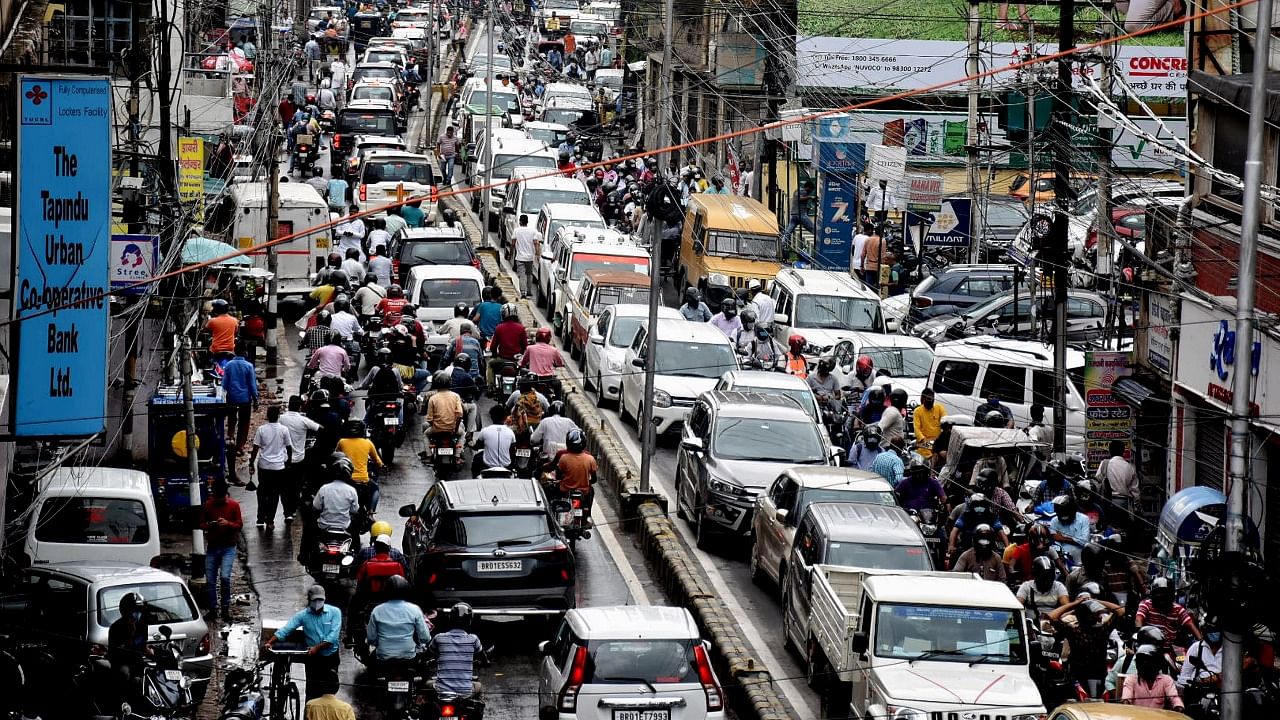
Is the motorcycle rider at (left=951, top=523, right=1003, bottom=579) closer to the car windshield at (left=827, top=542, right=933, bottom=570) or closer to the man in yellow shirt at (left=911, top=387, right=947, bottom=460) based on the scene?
the car windshield at (left=827, top=542, right=933, bottom=570)

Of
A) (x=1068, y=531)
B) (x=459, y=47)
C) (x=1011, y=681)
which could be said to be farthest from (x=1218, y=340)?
(x=459, y=47)

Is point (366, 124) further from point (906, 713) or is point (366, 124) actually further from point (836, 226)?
point (906, 713)

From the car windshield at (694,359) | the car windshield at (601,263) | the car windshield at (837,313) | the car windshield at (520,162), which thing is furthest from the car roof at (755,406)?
the car windshield at (520,162)

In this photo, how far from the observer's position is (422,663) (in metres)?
16.2

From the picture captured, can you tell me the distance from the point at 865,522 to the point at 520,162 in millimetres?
28528

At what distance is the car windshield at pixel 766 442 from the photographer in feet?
71.8

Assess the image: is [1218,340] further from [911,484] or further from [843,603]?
[843,603]

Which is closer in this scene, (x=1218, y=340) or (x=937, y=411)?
(x=1218, y=340)

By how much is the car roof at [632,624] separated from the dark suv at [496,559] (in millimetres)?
2757

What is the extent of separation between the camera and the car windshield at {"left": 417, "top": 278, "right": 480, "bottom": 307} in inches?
1219

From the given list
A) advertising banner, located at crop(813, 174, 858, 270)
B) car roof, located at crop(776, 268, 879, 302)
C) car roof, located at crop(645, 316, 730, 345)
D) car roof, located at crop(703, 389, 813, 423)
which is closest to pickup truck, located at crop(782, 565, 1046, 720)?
car roof, located at crop(703, 389, 813, 423)

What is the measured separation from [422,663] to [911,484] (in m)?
6.87

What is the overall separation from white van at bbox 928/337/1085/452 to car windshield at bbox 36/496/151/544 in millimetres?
11724

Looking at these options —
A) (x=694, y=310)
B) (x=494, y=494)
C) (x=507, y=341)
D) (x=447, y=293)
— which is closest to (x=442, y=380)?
(x=507, y=341)
